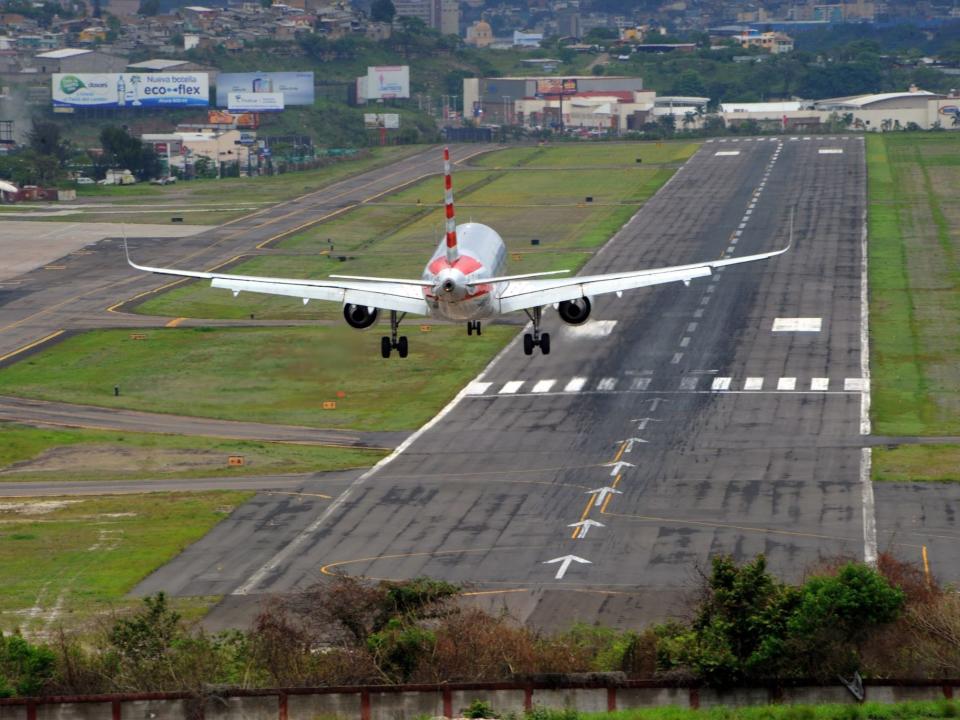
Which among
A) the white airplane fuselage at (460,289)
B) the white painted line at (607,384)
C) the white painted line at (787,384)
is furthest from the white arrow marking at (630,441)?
the white painted line at (787,384)

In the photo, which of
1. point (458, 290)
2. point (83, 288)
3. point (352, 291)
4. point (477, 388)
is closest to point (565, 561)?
point (458, 290)

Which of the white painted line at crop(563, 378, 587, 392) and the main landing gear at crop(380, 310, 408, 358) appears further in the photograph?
the white painted line at crop(563, 378, 587, 392)

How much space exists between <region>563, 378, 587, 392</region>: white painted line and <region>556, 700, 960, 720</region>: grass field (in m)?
68.2

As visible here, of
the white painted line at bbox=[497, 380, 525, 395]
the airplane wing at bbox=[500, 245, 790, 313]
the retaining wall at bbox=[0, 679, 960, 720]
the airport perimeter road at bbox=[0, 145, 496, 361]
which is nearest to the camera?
the retaining wall at bbox=[0, 679, 960, 720]

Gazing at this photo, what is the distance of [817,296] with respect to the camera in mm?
155750

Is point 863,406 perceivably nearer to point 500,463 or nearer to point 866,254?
point 500,463

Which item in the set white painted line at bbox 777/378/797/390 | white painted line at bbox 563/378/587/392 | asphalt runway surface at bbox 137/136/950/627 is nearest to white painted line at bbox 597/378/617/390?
asphalt runway surface at bbox 137/136/950/627

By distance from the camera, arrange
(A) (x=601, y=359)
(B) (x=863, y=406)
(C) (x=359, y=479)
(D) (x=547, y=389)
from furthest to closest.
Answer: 1. (A) (x=601, y=359)
2. (D) (x=547, y=389)
3. (B) (x=863, y=406)
4. (C) (x=359, y=479)

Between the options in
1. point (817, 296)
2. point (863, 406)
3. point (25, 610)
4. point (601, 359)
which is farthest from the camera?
point (817, 296)

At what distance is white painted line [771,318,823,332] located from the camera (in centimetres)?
14212

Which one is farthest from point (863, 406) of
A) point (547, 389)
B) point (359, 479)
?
point (359, 479)

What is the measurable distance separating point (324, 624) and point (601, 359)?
71.2 m

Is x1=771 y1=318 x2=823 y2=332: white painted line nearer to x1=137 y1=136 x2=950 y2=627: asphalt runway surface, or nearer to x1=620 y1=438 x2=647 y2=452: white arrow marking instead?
x1=137 y1=136 x2=950 y2=627: asphalt runway surface

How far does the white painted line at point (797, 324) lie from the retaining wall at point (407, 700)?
86.4m
